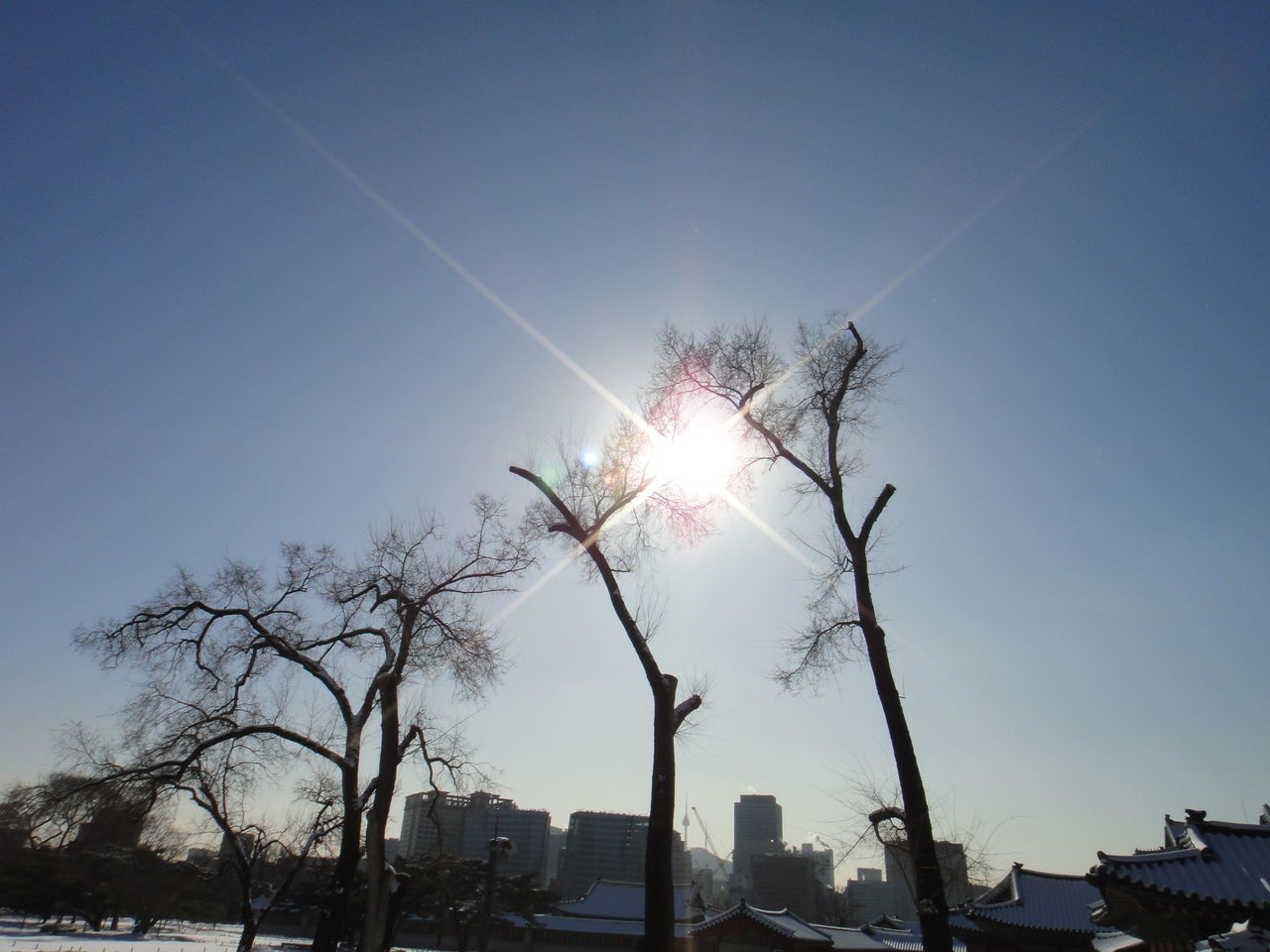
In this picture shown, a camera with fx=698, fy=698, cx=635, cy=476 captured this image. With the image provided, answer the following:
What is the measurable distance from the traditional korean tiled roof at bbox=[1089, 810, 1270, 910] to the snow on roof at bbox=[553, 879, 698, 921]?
118 feet

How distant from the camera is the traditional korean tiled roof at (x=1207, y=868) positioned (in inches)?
452

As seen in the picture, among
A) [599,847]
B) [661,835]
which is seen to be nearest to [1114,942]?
[661,835]

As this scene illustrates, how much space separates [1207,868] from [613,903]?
42.9 metres

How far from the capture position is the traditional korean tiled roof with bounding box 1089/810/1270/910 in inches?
452

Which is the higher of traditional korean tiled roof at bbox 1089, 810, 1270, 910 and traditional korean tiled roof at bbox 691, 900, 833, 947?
traditional korean tiled roof at bbox 1089, 810, 1270, 910

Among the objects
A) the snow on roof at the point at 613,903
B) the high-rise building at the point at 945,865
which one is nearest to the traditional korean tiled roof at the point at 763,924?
the snow on roof at the point at 613,903

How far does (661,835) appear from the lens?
9516 millimetres

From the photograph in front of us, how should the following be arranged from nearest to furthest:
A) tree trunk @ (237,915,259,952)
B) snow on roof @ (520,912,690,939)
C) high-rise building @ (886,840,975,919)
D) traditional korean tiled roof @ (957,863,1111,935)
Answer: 1. high-rise building @ (886,840,975,919)
2. traditional korean tiled roof @ (957,863,1111,935)
3. tree trunk @ (237,915,259,952)
4. snow on roof @ (520,912,690,939)

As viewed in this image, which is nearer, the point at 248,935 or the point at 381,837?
the point at 381,837

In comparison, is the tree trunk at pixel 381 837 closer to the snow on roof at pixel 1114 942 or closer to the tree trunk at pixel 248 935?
the tree trunk at pixel 248 935

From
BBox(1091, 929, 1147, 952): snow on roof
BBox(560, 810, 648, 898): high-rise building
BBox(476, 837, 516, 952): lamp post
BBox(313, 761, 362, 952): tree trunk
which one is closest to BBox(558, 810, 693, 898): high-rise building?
BBox(560, 810, 648, 898): high-rise building

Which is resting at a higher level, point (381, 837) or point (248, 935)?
point (381, 837)

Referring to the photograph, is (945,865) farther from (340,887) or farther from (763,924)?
(763,924)

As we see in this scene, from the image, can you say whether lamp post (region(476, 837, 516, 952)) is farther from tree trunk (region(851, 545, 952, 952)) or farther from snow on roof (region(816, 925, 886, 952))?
snow on roof (region(816, 925, 886, 952))
